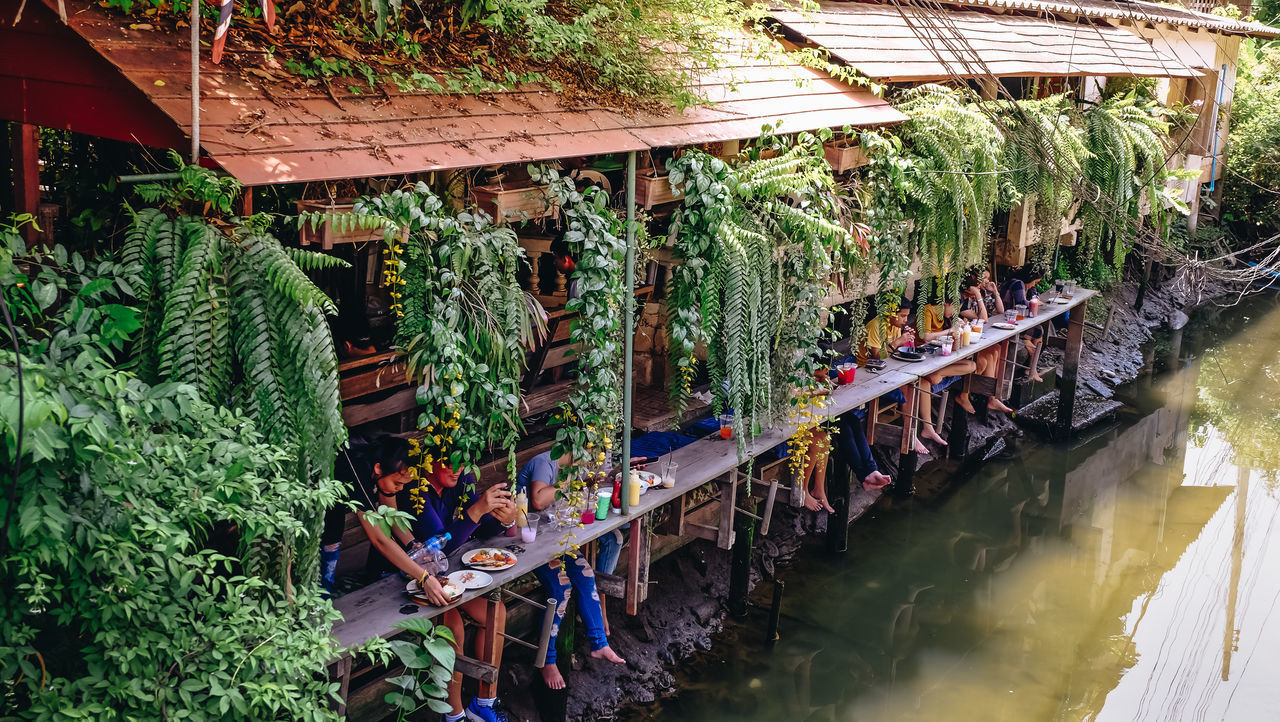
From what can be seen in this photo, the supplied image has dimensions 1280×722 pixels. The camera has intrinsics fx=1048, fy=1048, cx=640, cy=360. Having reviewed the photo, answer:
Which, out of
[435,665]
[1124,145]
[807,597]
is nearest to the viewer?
[435,665]

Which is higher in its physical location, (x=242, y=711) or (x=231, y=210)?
(x=231, y=210)

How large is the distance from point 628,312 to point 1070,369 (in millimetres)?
10469

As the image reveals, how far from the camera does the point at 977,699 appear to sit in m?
8.99

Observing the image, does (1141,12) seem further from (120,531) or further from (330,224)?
(120,531)

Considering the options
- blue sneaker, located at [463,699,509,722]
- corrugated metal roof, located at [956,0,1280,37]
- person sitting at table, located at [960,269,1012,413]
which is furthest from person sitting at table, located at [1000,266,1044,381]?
blue sneaker, located at [463,699,509,722]

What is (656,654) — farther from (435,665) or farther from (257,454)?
(257,454)

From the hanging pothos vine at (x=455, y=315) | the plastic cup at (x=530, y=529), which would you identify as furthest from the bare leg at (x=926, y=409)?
the hanging pothos vine at (x=455, y=315)

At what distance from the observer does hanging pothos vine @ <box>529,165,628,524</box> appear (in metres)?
6.37

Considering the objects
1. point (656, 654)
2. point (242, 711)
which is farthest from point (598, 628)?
point (242, 711)

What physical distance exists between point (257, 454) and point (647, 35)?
184 inches

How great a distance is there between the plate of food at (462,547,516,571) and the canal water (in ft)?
7.95

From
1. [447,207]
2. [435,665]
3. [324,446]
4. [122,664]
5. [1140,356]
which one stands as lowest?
[1140,356]

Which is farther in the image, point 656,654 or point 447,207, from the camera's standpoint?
point 656,654

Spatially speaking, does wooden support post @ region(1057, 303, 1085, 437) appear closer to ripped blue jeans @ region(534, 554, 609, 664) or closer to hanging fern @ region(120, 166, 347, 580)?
ripped blue jeans @ region(534, 554, 609, 664)
